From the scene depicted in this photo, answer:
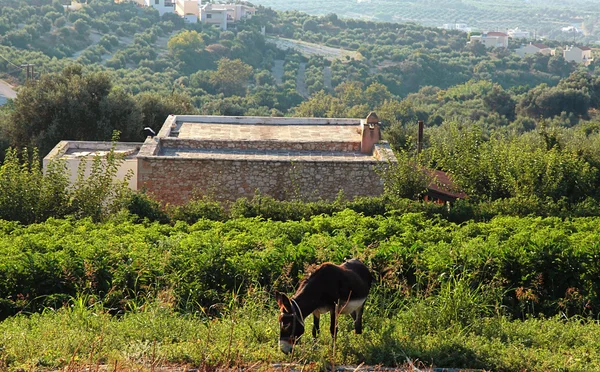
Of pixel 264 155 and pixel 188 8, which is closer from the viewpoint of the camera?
pixel 264 155

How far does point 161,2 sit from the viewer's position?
107188 mm

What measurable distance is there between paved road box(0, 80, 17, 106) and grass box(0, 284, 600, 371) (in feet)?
152

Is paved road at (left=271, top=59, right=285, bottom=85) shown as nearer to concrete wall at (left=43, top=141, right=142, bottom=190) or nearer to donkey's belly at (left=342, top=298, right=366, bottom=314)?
concrete wall at (left=43, top=141, right=142, bottom=190)

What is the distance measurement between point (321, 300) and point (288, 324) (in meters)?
0.47

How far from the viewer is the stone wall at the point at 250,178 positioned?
1939 centimetres

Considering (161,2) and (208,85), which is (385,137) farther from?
(161,2)

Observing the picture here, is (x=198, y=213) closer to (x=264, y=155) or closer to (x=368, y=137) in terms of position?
(x=264, y=155)

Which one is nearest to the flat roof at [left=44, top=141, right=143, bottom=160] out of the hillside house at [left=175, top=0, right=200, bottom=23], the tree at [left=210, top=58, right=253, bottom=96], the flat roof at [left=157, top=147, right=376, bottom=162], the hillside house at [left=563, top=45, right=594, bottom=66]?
the flat roof at [left=157, top=147, right=376, bottom=162]

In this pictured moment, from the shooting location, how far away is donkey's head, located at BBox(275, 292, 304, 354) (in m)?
6.83

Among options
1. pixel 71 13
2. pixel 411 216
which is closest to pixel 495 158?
pixel 411 216

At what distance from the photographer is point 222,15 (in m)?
103

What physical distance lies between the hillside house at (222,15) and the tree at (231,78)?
99.3 ft

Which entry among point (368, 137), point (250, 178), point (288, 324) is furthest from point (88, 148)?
point (288, 324)

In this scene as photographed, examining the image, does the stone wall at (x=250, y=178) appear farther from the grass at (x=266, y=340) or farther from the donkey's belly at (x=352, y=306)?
the donkey's belly at (x=352, y=306)
